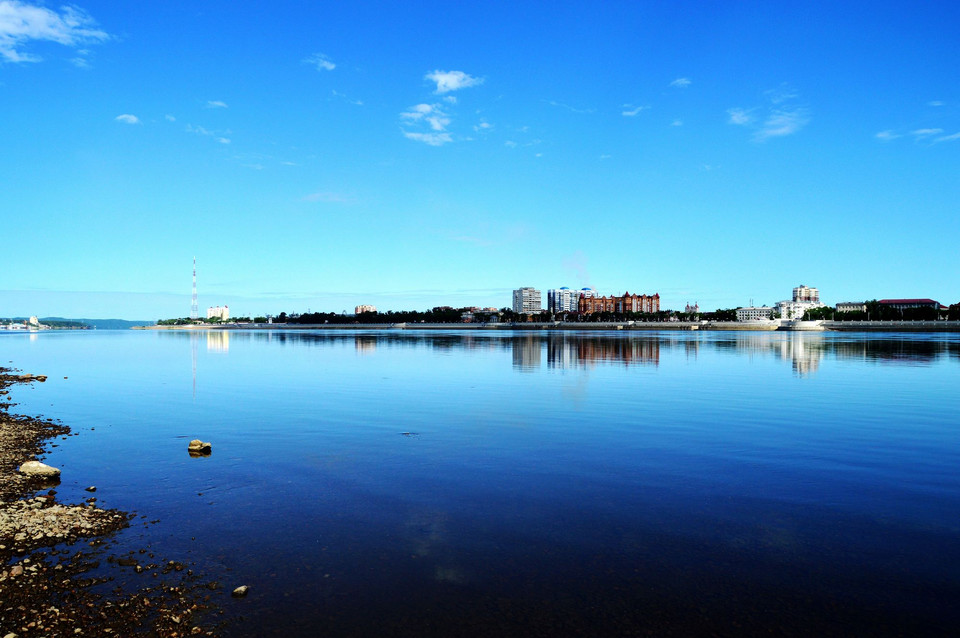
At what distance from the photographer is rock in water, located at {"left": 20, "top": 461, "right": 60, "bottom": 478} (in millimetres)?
13109

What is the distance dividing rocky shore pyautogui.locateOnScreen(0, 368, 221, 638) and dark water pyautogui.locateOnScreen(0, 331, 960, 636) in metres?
0.47

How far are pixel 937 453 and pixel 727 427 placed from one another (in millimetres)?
5563

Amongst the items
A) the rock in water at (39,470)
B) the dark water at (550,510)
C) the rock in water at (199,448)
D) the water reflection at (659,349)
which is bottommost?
the water reflection at (659,349)

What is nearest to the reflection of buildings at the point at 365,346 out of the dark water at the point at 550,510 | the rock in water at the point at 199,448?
the dark water at the point at 550,510

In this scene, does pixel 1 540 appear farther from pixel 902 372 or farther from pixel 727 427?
pixel 902 372

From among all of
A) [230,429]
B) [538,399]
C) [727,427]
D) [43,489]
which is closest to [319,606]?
[43,489]

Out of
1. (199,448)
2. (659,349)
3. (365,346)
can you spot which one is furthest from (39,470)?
(365,346)

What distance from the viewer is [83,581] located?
25.9ft

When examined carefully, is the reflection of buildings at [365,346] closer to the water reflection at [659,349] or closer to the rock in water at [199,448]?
the water reflection at [659,349]

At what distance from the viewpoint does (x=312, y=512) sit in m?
11.1

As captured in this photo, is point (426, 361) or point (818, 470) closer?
point (818, 470)

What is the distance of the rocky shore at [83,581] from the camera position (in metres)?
6.81

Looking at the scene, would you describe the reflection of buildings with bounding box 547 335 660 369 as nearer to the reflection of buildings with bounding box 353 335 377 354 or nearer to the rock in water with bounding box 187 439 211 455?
the reflection of buildings with bounding box 353 335 377 354

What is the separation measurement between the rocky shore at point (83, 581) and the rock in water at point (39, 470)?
1495 millimetres
